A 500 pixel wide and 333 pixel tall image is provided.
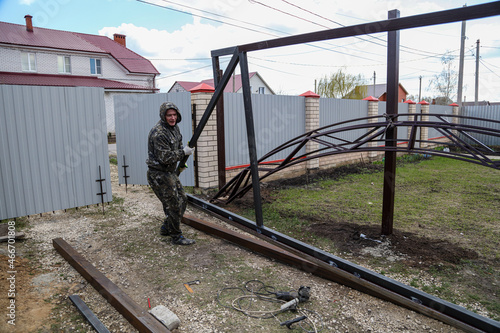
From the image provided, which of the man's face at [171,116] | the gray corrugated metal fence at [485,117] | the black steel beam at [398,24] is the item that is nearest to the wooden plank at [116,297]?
the man's face at [171,116]

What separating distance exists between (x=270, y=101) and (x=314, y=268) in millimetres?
5914

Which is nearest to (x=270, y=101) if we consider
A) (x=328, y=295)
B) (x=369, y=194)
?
(x=369, y=194)

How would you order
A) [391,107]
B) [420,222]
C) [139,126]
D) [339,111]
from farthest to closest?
[339,111] < [139,126] < [420,222] < [391,107]

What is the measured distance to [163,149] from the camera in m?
4.43

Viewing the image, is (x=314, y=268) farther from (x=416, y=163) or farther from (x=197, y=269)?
(x=416, y=163)

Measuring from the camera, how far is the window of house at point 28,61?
2145cm

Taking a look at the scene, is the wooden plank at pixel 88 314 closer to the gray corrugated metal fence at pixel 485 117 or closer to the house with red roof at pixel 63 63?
the gray corrugated metal fence at pixel 485 117

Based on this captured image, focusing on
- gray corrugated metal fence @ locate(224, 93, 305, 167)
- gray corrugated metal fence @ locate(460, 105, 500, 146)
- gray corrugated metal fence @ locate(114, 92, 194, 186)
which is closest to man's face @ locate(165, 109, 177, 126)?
gray corrugated metal fence @ locate(114, 92, 194, 186)

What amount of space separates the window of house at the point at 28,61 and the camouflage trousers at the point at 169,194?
22.8m

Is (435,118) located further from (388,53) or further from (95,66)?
(95,66)

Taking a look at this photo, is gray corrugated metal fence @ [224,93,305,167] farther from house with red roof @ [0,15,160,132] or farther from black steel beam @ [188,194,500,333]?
house with red roof @ [0,15,160,132]

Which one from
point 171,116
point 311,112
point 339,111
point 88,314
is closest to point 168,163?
point 171,116

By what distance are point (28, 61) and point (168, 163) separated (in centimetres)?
2326

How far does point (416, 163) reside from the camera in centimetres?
1250
